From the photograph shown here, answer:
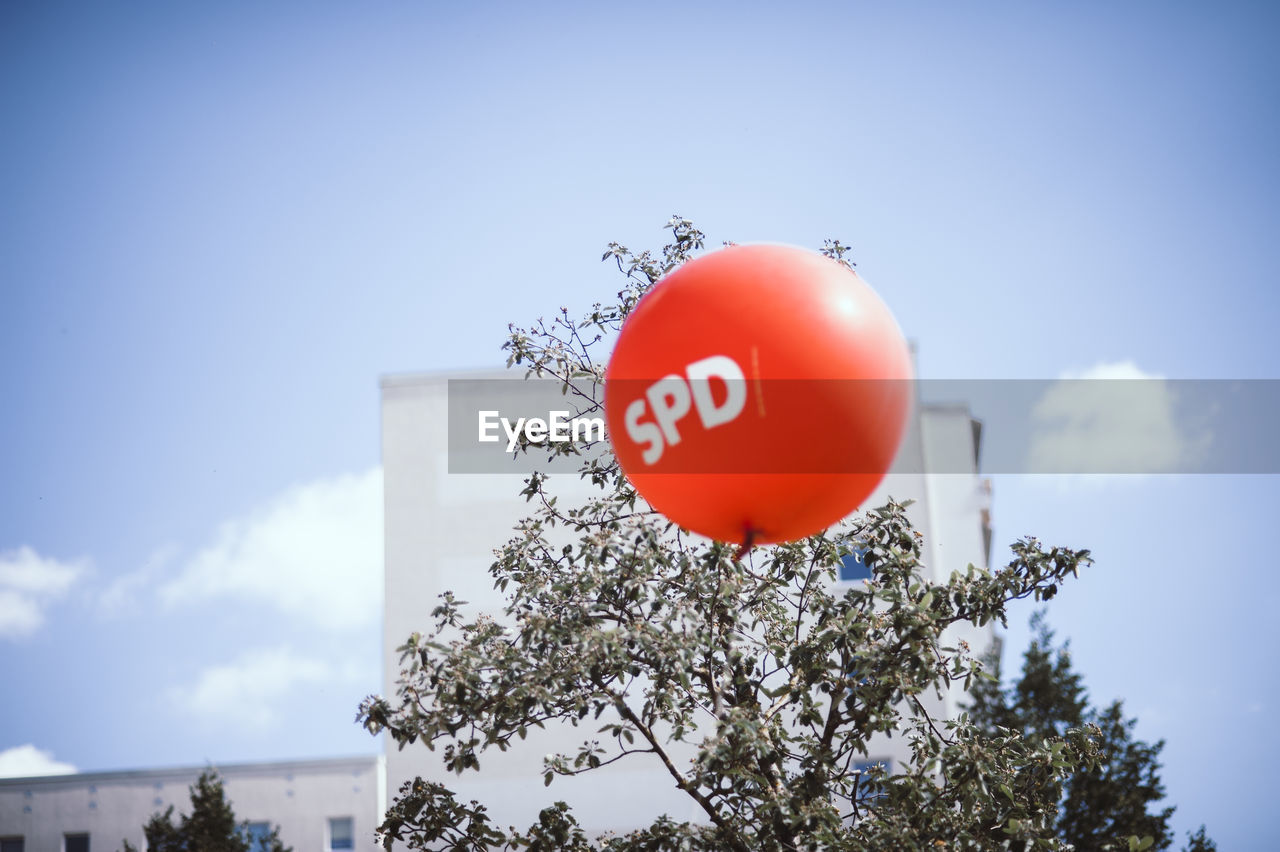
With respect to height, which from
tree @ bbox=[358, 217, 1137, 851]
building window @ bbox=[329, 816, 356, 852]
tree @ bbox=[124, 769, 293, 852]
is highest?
tree @ bbox=[358, 217, 1137, 851]

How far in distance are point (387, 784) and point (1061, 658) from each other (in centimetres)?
1841

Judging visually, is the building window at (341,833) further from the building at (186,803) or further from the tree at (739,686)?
the tree at (739,686)

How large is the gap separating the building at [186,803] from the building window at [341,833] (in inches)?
1.1

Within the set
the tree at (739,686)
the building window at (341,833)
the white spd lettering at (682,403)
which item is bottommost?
the building window at (341,833)

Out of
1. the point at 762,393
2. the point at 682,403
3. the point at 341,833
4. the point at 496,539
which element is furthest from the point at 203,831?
the point at 762,393

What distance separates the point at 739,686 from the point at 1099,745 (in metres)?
13.6

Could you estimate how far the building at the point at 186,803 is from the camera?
1257 inches

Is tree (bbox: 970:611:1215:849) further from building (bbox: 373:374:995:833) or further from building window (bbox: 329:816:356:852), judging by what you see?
building window (bbox: 329:816:356:852)

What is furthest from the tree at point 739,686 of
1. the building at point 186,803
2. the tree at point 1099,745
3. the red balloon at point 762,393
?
the building at point 186,803

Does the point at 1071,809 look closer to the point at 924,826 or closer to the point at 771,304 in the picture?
the point at 924,826

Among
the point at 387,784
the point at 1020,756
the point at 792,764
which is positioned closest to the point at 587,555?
the point at 1020,756

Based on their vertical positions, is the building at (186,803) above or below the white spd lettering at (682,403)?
below

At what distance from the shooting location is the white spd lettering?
14.1ft

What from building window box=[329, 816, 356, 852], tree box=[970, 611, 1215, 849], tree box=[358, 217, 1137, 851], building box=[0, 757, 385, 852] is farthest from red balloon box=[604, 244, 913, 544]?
building window box=[329, 816, 356, 852]
